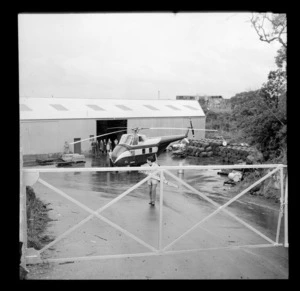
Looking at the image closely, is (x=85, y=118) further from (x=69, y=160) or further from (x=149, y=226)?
(x=149, y=226)

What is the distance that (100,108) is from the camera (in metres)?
26.0

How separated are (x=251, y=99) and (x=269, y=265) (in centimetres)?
1004

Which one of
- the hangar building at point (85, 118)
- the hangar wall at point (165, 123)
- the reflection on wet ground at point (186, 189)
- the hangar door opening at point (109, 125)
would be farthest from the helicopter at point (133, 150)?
the hangar door opening at point (109, 125)

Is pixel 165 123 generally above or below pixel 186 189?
above

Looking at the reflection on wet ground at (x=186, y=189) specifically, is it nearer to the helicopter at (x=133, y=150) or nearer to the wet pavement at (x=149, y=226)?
the wet pavement at (x=149, y=226)

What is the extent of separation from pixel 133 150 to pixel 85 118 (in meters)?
6.70

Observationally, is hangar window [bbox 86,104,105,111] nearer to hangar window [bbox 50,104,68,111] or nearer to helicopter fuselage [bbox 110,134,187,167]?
hangar window [bbox 50,104,68,111]

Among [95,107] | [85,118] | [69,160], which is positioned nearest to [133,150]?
[69,160]

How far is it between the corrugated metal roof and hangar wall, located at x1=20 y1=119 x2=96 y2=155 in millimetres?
425

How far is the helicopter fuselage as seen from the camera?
59.0 feet

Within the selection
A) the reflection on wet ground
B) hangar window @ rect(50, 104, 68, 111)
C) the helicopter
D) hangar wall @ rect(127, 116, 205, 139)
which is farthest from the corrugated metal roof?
the helicopter

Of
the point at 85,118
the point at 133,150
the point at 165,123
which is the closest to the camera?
the point at 133,150

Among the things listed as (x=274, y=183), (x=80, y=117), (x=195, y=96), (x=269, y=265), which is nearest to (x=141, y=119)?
(x=80, y=117)

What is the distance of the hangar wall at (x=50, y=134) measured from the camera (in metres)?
21.7
